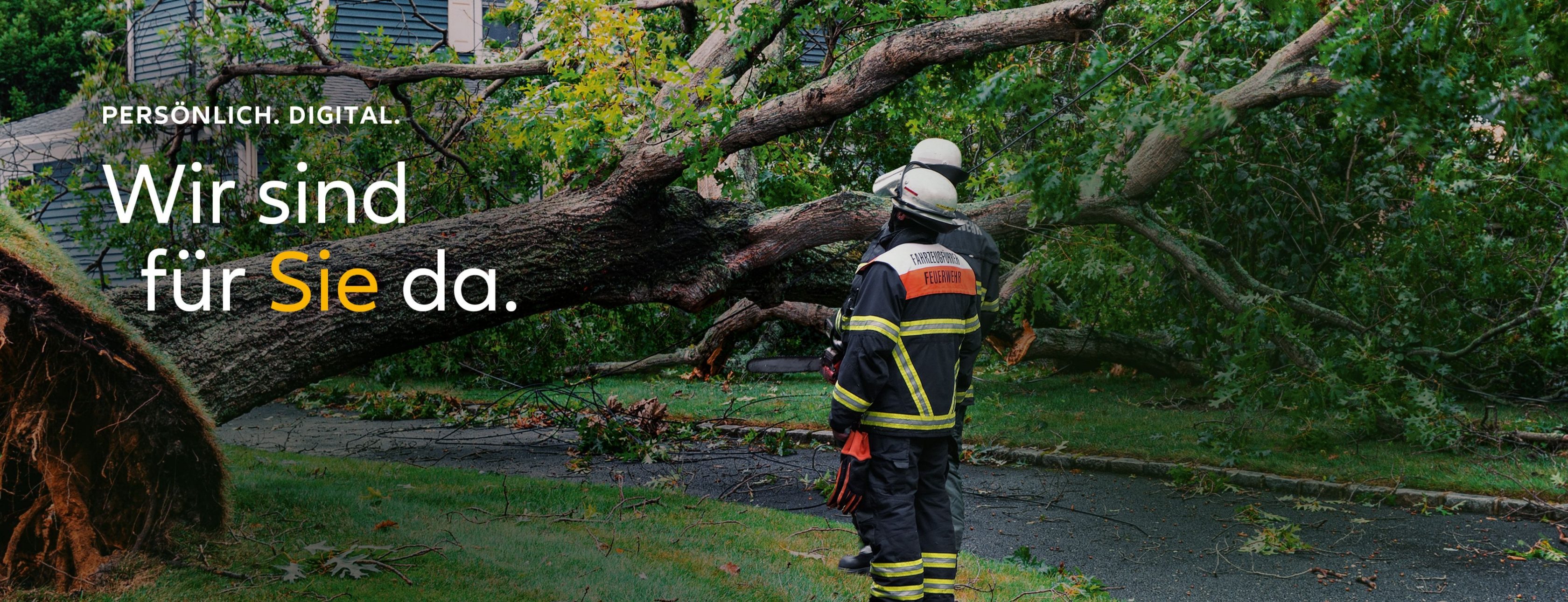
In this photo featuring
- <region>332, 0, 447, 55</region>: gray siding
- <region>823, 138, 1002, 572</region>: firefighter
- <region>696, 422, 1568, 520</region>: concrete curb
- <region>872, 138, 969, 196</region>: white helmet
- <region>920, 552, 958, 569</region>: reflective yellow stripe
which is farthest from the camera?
<region>332, 0, 447, 55</region>: gray siding

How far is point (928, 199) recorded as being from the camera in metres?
4.15

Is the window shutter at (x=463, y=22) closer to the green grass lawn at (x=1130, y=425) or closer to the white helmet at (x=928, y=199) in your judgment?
the green grass lawn at (x=1130, y=425)

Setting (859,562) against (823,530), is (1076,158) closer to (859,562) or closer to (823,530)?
(823,530)

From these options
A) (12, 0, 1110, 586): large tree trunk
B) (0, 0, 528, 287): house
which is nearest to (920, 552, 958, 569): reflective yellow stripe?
(12, 0, 1110, 586): large tree trunk

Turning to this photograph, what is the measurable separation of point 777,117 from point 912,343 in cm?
323

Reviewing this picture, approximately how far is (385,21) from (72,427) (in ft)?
39.3

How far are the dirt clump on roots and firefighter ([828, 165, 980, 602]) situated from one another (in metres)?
2.75

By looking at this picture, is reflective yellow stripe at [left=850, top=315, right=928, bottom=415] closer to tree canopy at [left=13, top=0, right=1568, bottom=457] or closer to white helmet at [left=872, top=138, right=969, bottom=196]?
white helmet at [left=872, top=138, right=969, bottom=196]

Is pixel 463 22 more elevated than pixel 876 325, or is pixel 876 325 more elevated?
pixel 463 22

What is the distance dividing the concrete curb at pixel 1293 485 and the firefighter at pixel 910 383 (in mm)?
4187

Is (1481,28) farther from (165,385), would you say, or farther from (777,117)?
(165,385)

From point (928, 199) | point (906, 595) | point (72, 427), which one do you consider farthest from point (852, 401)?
point (72, 427)

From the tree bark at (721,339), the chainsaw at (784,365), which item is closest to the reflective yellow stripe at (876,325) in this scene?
the tree bark at (721,339)

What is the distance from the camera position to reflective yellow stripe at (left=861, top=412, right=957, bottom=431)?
4008 mm
